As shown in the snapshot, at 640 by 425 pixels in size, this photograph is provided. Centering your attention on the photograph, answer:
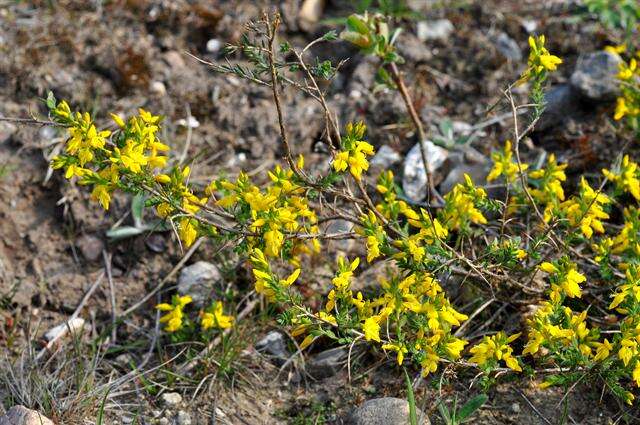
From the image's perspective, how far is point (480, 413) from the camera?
3.58 m

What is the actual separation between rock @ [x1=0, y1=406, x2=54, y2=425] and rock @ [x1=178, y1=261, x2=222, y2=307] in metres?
1.01

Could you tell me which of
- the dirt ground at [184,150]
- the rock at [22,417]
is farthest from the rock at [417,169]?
the rock at [22,417]

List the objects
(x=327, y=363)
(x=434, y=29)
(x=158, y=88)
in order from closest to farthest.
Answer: (x=327, y=363)
(x=158, y=88)
(x=434, y=29)

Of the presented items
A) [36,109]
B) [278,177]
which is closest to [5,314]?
[36,109]

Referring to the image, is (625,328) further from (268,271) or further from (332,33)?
(332,33)

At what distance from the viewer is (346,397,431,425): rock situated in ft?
11.1

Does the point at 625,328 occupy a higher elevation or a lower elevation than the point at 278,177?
lower

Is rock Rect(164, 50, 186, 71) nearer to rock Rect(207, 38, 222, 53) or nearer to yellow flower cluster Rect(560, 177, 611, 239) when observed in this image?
rock Rect(207, 38, 222, 53)

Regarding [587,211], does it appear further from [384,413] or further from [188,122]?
[188,122]

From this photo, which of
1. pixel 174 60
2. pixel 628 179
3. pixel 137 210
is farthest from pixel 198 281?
pixel 628 179

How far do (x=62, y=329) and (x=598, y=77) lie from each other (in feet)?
10.9

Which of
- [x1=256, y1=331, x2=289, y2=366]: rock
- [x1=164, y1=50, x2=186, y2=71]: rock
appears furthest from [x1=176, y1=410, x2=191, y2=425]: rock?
[x1=164, y1=50, x2=186, y2=71]: rock

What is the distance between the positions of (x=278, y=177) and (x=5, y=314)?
1779 mm

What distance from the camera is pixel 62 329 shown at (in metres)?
4.09
